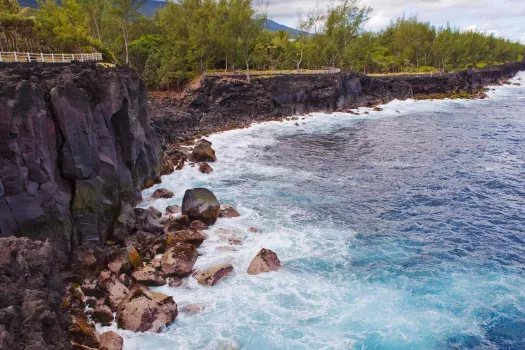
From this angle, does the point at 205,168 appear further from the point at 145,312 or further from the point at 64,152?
the point at 145,312

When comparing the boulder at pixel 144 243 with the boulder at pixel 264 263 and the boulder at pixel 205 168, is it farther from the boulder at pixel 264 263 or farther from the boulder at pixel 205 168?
the boulder at pixel 205 168

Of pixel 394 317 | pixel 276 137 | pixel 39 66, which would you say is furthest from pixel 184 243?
pixel 276 137

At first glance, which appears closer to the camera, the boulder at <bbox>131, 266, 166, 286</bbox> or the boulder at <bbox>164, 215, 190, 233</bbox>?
the boulder at <bbox>131, 266, 166, 286</bbox>

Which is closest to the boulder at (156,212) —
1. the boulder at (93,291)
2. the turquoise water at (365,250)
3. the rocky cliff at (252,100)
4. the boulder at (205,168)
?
the turquoise water at (365,250)

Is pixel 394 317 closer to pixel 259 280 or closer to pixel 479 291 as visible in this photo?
pixel 479 291

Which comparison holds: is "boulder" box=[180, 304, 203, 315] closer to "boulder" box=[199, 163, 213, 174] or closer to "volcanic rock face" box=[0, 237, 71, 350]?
"volcanic rock face" box=[0, 237, 71, 350]

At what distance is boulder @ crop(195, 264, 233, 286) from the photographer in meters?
22.7

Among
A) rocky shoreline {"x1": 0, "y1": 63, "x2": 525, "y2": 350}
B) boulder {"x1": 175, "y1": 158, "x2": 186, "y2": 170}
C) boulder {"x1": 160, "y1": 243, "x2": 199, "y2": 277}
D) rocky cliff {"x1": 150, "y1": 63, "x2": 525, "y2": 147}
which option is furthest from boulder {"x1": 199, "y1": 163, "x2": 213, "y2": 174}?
boulder {"x1": 160, "y1": 243, "x2": 199, "y2": 277}

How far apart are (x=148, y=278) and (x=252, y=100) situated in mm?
59825

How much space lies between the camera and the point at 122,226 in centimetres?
Result: 2727

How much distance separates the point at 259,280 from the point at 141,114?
85.5 feet

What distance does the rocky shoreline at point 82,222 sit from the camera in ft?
47.6

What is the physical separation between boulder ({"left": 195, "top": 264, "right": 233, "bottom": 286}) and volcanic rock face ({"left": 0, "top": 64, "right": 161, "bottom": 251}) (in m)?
7.76

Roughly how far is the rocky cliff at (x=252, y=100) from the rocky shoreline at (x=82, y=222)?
75.5 feet
